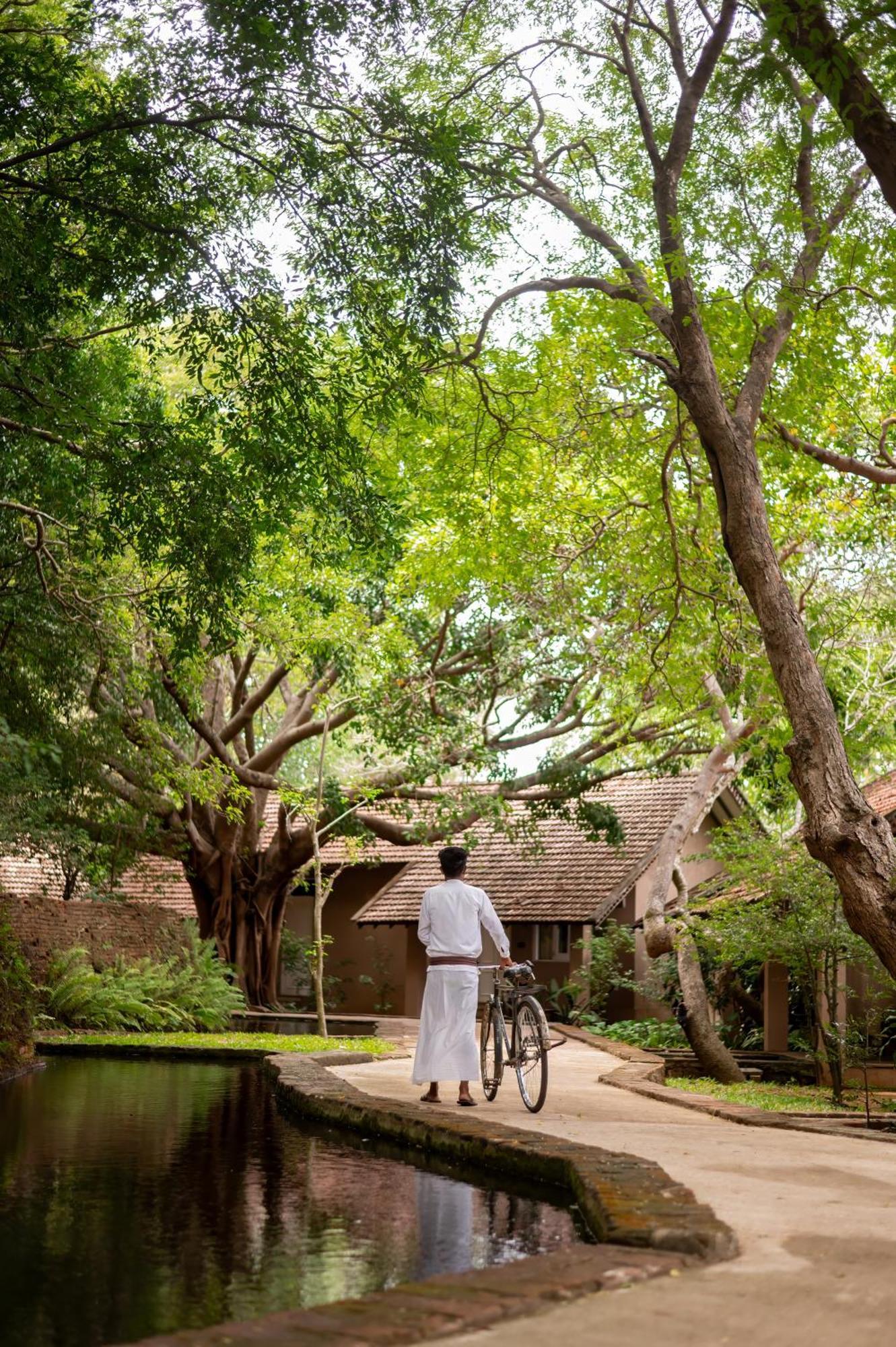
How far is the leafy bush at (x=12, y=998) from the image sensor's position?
42.1 ft

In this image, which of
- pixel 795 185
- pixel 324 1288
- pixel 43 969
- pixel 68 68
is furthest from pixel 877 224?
pixel 43 969

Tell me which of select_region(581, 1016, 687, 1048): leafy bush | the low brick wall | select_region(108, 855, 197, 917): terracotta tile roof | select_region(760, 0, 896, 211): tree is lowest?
select_region(581, 1016, 687, 1048): leafy bush

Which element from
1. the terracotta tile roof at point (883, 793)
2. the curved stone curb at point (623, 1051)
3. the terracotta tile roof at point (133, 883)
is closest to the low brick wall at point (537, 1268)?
the curved stone curb at point (623, 1051)

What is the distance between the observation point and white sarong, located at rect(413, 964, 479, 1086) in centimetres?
1002

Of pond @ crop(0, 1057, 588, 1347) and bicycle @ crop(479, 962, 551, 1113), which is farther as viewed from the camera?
bicycle @ crop(479, 962, 551, 1113)

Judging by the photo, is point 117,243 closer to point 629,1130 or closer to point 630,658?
point 629,1130

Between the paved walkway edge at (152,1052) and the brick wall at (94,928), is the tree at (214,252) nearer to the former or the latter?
the paved walkway edge at (152,1052)

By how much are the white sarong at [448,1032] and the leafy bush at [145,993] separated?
10.1 meters

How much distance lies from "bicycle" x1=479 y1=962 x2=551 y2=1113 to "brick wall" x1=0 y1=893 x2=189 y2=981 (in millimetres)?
9786

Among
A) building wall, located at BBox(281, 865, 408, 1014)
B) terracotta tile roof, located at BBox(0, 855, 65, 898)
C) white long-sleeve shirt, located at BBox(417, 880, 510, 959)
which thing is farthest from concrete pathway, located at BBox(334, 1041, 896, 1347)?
building wall, located at BBox(281, 865, 408, 1014)

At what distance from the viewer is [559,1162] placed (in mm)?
6758

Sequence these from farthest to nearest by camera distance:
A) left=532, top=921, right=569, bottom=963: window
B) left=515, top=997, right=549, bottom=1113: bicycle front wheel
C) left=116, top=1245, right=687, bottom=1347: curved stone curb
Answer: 1. left=532, top=921, right=569, bottom=963: window
2. left=515, top=997, right=549, bottom=1113: bicycle front wheel
3. left=116, top=1245, right=687, bottom=1347: curved stone curb

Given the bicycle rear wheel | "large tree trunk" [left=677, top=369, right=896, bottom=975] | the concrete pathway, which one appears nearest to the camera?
the concrete pathway

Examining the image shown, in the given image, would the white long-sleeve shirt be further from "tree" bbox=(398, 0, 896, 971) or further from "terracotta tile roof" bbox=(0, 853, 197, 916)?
"terracotta tile roof" bbox=(0, 853, 197, 916)
